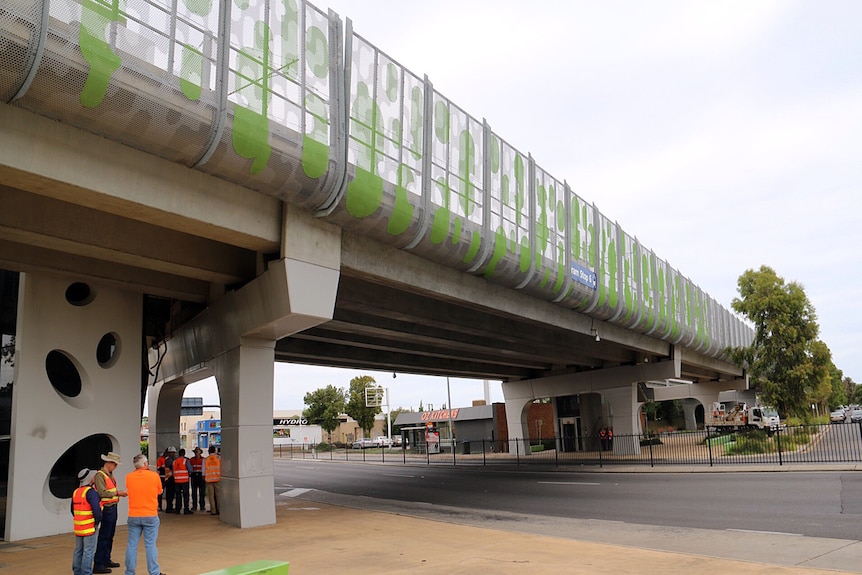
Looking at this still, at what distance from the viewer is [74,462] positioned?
50.1 ft

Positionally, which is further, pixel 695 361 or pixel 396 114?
pixel 695 361

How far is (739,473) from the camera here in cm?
2297

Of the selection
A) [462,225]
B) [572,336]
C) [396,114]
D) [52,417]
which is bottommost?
[52,417]

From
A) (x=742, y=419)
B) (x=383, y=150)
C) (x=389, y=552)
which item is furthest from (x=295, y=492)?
(x=742, y=419)

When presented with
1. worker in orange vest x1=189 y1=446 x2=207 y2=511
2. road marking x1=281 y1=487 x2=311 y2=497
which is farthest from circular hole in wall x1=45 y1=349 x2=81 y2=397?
road marking x1=281 y1=487 x2=311 y2=497

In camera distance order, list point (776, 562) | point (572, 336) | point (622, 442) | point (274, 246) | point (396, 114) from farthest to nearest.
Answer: point (622, 442)
point (572, 336)
point (396, 114)
point (274, 246)
point (776, 562)

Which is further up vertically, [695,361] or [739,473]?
[695,361]

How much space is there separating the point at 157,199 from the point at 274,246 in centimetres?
315

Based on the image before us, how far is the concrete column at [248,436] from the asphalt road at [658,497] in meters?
5.34

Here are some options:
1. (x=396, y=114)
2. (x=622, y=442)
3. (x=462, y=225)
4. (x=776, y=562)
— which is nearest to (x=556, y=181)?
(x=462, y=225)

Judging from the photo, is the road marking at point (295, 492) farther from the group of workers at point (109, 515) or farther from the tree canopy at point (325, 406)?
the tree canopy at point (325, 406)

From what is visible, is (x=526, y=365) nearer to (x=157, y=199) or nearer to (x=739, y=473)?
(x=739, y=473)

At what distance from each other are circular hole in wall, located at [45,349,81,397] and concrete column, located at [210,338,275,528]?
133 inches

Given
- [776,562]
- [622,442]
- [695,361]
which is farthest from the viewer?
[695,361]
